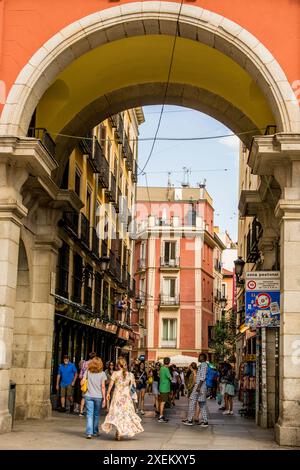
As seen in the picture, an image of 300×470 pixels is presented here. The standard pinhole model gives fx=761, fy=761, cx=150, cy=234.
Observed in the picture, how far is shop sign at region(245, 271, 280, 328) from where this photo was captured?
52.8 feet

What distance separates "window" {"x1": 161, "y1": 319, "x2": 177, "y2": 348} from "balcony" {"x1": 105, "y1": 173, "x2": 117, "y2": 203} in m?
27.9

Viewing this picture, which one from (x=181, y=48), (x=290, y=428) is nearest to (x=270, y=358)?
(x=290, y=428)

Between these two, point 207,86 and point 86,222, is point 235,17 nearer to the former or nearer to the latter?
point 207,86

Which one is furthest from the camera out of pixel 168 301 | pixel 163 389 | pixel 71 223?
pixel 168 301

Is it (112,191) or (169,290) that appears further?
(169,290)

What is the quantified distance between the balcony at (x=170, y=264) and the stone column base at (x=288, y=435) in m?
52.3

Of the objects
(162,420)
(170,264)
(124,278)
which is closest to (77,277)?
(162,420)

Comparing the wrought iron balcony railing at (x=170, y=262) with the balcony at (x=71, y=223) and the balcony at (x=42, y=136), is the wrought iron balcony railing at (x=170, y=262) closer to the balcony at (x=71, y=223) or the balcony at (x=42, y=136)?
the balcony at (x=71, y=223)

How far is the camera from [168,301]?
210 feet

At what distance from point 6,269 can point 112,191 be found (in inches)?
883

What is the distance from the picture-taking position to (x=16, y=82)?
14.1 metres

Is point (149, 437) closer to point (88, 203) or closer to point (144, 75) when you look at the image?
point (144, 75)

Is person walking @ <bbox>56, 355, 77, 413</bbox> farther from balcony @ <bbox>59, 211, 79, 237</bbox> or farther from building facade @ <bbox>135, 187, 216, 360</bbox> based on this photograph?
building facade @ <bbox>135, 187, 216, 360</bbox>

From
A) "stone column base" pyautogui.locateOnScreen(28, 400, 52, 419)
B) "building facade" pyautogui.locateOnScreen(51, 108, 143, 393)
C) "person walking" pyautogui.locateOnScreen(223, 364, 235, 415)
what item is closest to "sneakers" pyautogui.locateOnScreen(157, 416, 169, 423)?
"building facade" pyautogui.locateOnScreen(51, 108, 143, 393)
